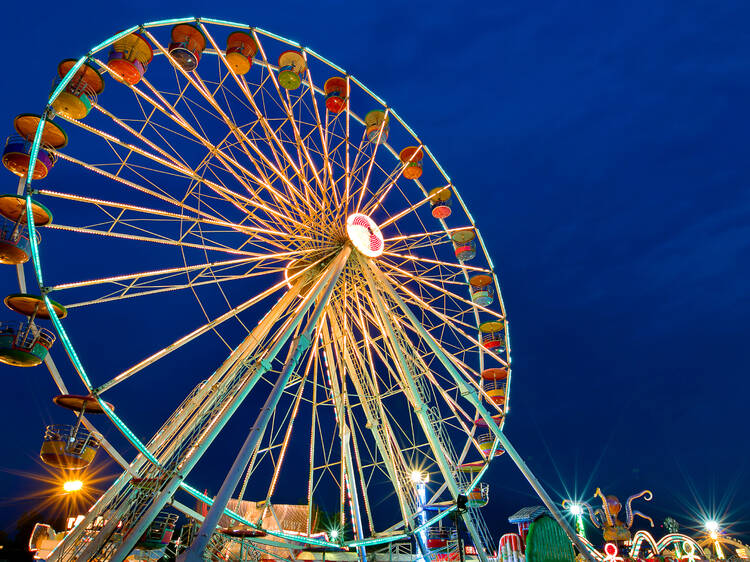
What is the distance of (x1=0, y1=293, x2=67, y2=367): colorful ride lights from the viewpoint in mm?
10602

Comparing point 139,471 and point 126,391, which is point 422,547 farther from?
point 126,391

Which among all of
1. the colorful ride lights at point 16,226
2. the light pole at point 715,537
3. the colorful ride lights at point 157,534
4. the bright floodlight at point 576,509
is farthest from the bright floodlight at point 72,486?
the light pole at point 715,537

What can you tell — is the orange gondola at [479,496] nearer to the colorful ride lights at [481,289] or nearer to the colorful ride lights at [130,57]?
the colorful ride lights at [481,289]

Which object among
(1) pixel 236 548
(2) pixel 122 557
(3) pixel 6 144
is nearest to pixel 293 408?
(2) pixel 122 557

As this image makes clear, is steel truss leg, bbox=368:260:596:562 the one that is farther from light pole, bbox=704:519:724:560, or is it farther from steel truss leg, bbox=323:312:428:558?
light pole, bbox=704:519:724:560

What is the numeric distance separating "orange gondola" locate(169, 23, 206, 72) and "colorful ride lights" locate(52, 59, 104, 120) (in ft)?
7.18

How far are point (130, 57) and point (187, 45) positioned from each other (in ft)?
5.26

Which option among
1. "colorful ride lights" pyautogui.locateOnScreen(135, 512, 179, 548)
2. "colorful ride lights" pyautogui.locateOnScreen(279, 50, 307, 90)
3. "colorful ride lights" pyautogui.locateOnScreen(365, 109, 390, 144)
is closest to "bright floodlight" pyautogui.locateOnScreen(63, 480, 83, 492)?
"colorful ride lights" pyautogui.locateOnScreen(135, 512, 179, 548)

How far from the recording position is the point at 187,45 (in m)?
13.7

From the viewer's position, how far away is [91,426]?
470 inches

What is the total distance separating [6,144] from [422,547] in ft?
53.3

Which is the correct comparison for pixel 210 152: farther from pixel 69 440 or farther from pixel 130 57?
pixel 69 440

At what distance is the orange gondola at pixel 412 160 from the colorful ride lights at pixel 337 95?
289cm

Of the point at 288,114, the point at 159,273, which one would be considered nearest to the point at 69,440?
the point at 159,273
